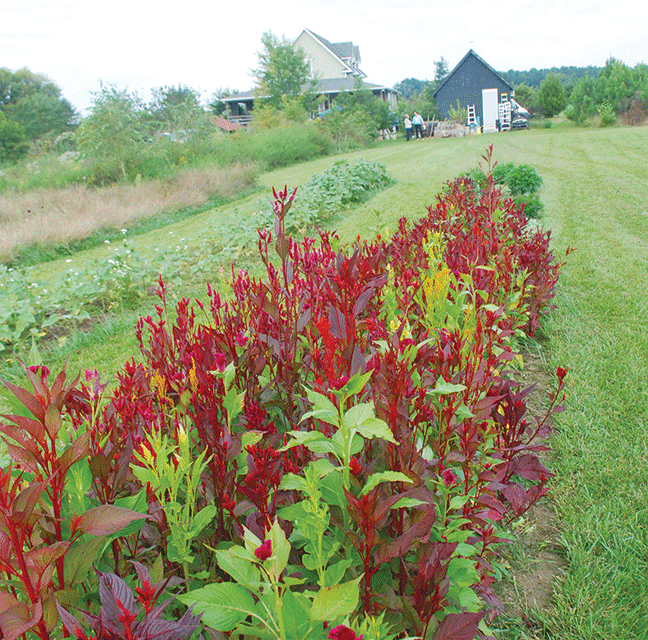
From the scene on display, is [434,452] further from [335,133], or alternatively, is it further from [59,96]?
[59,96]

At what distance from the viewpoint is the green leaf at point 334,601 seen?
0.79 meters

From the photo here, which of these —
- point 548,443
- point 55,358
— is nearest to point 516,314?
point 548,443

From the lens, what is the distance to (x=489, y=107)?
1485 inches

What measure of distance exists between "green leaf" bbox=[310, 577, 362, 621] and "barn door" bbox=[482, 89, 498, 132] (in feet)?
135

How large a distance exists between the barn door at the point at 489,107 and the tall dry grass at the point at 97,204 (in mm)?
26809

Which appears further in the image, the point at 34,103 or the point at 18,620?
the point at 34,103

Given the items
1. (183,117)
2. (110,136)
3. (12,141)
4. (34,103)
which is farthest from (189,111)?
(34,103)

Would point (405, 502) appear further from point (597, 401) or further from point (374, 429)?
point (597, 401)

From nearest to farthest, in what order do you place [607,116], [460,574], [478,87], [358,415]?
[358,415] < [460,574] < [607,116] < [478,87]

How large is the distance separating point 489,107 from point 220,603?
42.4 m

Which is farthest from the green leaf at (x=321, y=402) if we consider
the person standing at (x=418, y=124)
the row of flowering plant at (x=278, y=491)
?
the person standing at (x=418, y=124)

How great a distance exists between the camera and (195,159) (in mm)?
19609

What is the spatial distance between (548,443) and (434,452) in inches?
55.0

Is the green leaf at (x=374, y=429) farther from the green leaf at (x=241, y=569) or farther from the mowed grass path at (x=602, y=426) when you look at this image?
the mowed grass path at (x=602, y=426)
